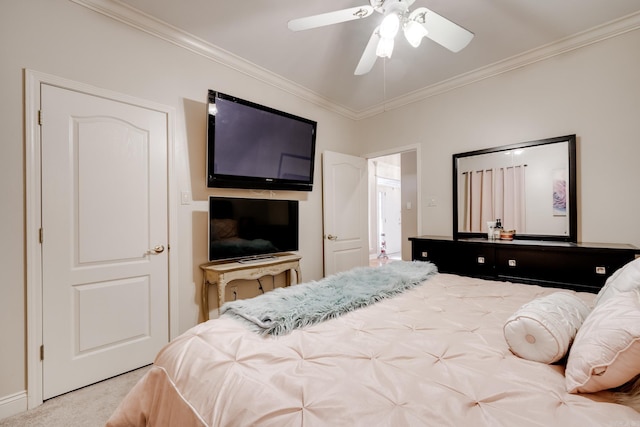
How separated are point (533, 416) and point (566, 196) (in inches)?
105

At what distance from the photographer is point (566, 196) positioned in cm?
252

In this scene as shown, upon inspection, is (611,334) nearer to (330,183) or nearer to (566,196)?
(566,196)

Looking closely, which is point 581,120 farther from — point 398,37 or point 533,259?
point 398,37

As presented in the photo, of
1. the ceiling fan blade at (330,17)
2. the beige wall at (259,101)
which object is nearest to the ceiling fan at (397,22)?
the ceiling fan blade at (330,17)

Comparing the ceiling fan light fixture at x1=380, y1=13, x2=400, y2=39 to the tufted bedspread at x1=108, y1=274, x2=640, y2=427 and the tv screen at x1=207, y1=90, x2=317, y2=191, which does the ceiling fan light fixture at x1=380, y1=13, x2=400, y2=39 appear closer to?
the tv screen at x1=207, y1=90, x2=317, y2=191

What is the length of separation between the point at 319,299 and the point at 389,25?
1.68 metres

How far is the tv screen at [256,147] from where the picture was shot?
2480mm

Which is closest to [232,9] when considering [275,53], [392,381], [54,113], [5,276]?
[275,53]

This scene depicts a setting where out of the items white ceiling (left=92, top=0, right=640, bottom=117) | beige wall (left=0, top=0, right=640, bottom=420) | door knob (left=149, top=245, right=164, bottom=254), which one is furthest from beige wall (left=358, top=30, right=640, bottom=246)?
door knob (left=149, top=245, right=164, bottom=254)

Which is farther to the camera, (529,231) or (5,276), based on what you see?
(529,231)

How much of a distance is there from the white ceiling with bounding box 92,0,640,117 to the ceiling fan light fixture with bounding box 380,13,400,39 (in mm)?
486

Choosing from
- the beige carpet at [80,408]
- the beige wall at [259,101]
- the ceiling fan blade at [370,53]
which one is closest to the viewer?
the beige carpet at [80,408]

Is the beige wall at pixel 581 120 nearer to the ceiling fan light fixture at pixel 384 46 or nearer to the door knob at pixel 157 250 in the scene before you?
the ceiling fan light fixture at pixel 384 46

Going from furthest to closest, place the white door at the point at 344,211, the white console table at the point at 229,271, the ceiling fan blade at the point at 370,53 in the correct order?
1. the white door at the point at 344,211
2. the white console table at the point at 229,271
3. the ceiling fan blade at the point at 370,53
